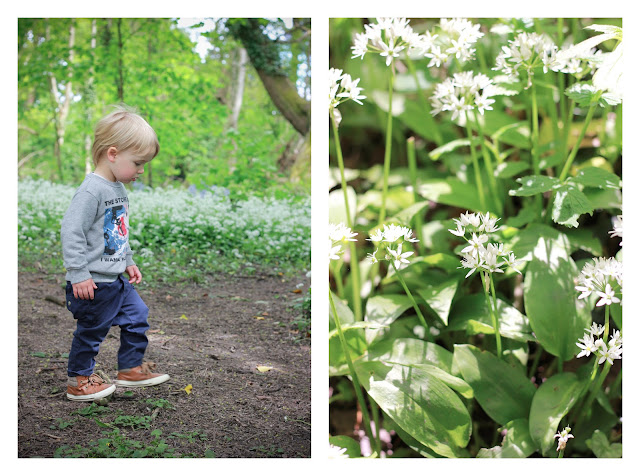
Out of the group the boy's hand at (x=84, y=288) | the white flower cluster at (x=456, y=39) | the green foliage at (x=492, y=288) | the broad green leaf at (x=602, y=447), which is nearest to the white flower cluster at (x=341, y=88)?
the green foliage at (x=492, y=288)

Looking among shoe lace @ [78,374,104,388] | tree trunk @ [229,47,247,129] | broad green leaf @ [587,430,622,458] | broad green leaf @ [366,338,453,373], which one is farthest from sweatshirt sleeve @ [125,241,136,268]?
broad green leaf @ [587,430,622,458]

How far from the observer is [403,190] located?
1415 millimetres

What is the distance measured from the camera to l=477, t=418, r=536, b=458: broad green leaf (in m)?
1.02

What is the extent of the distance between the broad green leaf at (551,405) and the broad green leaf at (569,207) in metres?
0.34

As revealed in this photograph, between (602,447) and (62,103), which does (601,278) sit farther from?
(62,103)

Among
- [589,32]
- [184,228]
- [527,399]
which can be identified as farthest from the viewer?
[589,32]

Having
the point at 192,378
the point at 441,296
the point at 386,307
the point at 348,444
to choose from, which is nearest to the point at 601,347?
the point at 441,296

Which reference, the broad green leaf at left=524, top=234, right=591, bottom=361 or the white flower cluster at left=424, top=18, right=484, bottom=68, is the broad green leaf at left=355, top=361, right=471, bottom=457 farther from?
the white flower cluster at left=424, top=18, right=484, bottom=68

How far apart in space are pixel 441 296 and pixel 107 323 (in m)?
0.74

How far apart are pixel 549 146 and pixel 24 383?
1.39 metres

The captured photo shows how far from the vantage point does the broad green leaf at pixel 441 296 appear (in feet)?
3.53

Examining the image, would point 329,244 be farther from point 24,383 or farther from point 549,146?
point 24,383

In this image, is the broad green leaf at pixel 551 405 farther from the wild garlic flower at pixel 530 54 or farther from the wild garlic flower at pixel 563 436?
the wild garlic flower at pixel 530 54
